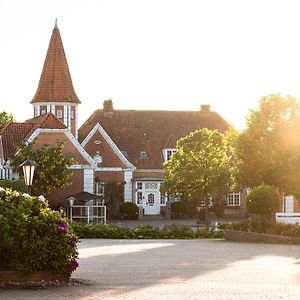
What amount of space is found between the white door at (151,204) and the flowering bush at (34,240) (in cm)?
6092

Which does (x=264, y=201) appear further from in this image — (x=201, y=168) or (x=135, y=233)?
(x=201, y=168)

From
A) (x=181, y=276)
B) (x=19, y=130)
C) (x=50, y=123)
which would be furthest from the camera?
(x=19, y=130)

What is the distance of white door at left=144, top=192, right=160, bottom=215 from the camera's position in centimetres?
7956

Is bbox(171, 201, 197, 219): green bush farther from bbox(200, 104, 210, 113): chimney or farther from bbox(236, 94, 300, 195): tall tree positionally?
bbox(236, 94, 300, 195): tall tree

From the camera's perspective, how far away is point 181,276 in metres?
19.5

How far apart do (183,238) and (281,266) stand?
20.8 m

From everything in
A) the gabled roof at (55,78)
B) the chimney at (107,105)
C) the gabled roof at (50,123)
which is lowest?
the gabled roof at (50,123)

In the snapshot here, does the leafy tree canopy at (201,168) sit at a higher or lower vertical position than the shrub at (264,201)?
higher

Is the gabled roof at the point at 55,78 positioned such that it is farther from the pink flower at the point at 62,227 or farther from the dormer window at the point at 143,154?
the pink flower at the point at 62,227

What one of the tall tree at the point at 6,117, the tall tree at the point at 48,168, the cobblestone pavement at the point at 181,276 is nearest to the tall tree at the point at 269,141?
the tall tree at the point at 48,168

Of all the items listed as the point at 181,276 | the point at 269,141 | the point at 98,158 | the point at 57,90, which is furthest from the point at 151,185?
the point at 181,276

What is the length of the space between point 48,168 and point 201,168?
30.2ft

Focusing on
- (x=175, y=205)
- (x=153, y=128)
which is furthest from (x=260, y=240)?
(x=153, y=128)

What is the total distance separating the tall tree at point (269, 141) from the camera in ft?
146
